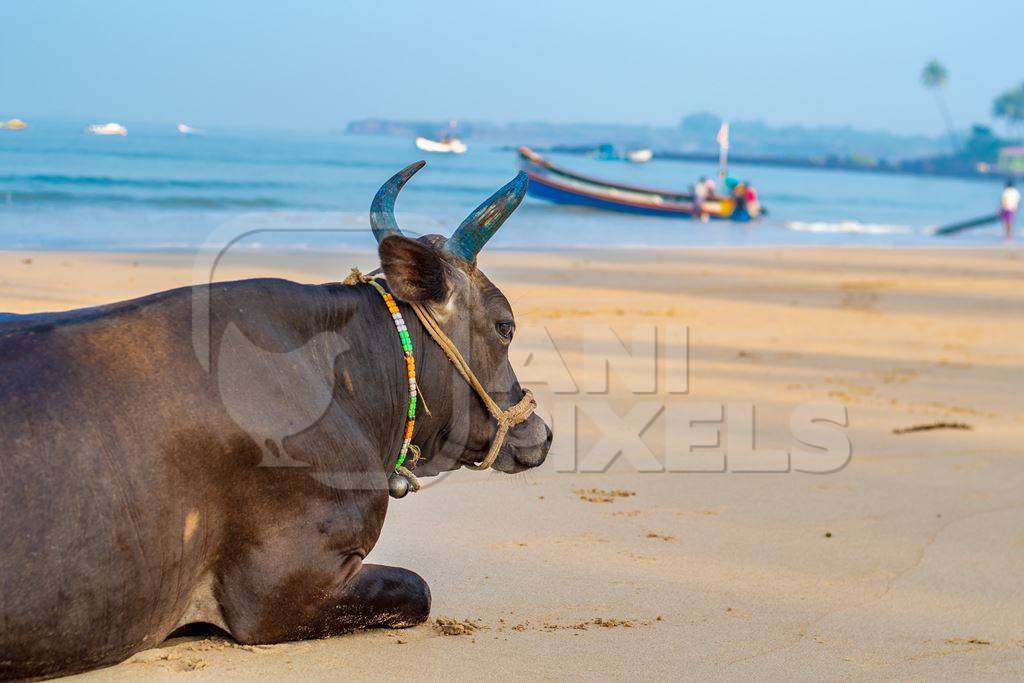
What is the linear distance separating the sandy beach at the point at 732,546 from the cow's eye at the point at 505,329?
1.10 m

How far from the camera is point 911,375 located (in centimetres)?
1174

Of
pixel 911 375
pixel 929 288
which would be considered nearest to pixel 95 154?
pixel 929 288

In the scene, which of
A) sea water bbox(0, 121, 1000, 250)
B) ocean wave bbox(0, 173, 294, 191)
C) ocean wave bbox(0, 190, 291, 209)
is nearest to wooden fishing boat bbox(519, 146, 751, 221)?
sea water bbox(0, 121, 1000, 250)

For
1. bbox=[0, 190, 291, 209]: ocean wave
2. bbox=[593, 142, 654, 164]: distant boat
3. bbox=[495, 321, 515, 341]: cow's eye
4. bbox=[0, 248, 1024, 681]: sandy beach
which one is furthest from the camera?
bbox=[593, 142, 654, 164]: distant boat

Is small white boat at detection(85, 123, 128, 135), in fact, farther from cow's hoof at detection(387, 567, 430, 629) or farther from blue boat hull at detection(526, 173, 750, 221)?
cow's hoof at detection(387, 567, 430, 629)

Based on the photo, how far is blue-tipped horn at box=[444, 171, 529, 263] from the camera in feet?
15.3

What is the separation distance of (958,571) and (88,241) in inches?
706

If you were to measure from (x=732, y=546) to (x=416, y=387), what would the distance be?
2284 millimetres

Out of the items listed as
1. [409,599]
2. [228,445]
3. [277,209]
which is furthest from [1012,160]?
[228,445]

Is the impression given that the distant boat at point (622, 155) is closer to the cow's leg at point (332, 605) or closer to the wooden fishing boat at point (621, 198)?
the wooden fishing boat at point (621, 198)

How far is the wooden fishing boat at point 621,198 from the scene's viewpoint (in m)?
40.8

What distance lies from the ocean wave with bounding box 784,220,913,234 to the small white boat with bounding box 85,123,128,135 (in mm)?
33943

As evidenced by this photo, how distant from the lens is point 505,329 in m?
4.79

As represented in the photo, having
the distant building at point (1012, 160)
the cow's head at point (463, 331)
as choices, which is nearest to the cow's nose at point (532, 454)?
the cow's head at point (463, 331)
